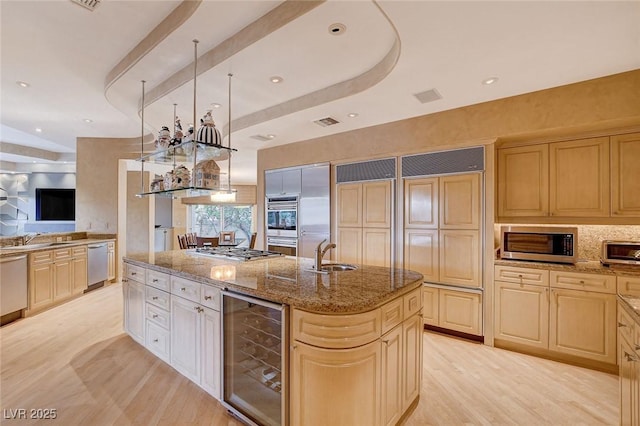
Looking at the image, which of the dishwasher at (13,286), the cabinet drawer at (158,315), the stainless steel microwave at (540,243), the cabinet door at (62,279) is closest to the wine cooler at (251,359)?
the cabinet drawer at (158,315)

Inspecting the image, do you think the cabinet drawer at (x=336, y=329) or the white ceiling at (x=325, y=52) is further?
the white ceiling at (x=325, y=52)

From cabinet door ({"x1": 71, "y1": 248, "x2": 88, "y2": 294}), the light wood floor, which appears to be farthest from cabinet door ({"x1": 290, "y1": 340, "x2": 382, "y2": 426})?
cabinet door ({"x1": 71, "y1": 248, "x2": 88, "y2": 294})

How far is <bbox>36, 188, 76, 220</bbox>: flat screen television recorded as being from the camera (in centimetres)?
755

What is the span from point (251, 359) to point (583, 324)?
2.92m

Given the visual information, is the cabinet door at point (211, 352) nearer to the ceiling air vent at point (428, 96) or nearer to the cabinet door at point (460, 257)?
the cabinet door at point (460, 257)

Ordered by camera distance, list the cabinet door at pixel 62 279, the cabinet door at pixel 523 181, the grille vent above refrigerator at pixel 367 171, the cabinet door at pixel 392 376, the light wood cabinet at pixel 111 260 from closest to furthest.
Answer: the cabinet door at pixel 392 376 < the cabinet door at pixel 523 181 < the grille vent above refrigerator at pixel 367 171 < the cabinet door at pixel 62 279 < the light wood cabinet at pixel 111 260

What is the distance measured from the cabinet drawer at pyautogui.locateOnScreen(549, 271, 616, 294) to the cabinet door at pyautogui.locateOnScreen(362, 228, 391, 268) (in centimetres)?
168

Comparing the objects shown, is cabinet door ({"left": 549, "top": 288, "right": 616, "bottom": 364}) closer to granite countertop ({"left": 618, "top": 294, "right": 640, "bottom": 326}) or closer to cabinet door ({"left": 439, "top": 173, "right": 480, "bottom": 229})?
cabinet door ({"left": 439, "top": 173, "right": 480, "bottom": 229})

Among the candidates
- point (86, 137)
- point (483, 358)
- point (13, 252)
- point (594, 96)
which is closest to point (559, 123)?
point (594, 96)

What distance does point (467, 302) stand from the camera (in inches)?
131

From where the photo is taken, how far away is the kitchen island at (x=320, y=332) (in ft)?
5.07

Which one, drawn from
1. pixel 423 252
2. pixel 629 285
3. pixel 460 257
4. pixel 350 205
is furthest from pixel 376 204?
pixel 629 285

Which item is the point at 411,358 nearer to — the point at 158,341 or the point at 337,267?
the point at 337,267

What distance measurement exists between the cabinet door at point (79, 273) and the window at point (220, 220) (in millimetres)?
5491
